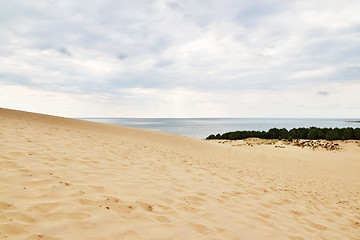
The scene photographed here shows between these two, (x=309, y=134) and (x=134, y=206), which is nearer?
(x=134, y=206)

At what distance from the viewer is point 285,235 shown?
3303mm

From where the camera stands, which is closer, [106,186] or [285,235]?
[285,235]

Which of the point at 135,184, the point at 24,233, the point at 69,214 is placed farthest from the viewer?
the point at 135,184

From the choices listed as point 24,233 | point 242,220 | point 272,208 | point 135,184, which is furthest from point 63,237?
point 272,208

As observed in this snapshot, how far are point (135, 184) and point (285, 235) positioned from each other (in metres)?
2.87

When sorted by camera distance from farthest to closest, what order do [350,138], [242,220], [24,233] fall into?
[350,138], [242,220], [24,233]

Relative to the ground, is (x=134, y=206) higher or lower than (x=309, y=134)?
lower

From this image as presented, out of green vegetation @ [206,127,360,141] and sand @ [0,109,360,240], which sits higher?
green vegetation @ [206,127,360,141]

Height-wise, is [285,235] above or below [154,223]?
below

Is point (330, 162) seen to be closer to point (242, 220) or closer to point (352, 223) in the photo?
point (352, 223)

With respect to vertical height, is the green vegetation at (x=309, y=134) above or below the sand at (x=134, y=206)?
above

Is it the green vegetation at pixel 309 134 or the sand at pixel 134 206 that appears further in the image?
the green vegetation at pixel 309 134

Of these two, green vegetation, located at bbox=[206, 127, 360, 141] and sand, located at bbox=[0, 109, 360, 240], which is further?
green vegetation, located at bbox=[206, 127, 360, 141]

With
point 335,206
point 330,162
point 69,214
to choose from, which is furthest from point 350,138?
point 69,214
